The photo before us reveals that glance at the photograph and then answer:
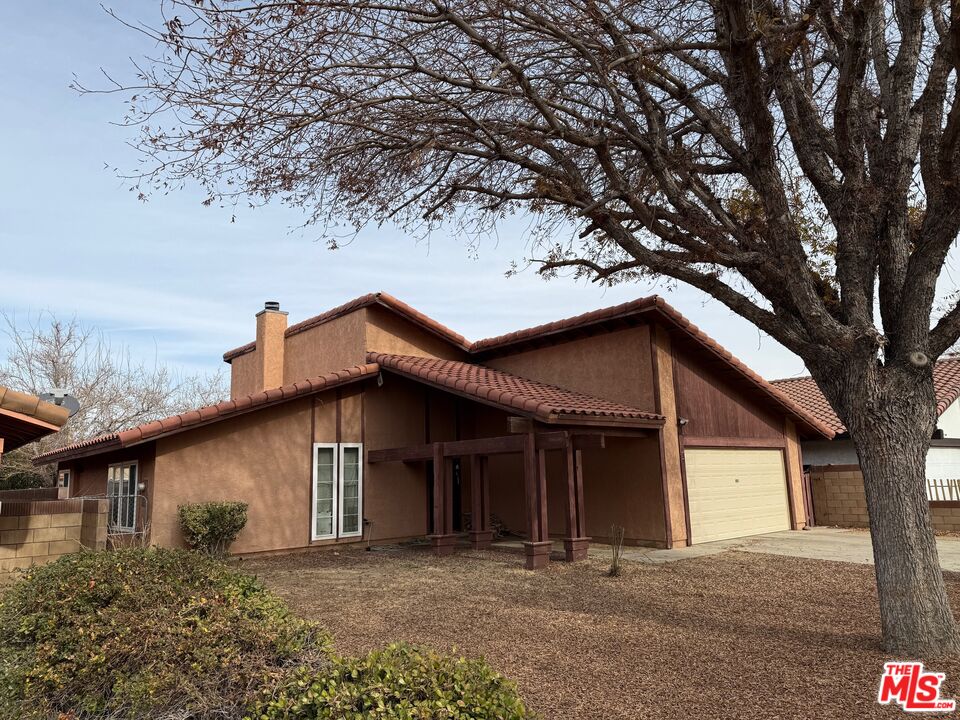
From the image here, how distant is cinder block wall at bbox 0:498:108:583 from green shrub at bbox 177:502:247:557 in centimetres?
232

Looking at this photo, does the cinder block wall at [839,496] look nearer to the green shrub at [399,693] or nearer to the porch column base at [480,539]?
the porch column base at [480,539]

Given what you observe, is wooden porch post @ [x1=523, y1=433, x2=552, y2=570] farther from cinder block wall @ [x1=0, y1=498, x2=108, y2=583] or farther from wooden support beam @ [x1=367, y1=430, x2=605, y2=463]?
cinder block wall @ [x1=0, y1=498, x2=108, y2=583]

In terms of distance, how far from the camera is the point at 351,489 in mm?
14367

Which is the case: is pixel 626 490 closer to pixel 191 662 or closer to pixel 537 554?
pixel 537 554

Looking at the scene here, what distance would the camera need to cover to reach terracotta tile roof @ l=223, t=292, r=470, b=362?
15664mm

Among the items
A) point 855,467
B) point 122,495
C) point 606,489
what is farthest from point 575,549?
point 855,467

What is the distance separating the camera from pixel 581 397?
14.0 meters

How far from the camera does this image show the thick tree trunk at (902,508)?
Answer: 5.64m

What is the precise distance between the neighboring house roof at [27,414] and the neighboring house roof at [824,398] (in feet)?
51.1

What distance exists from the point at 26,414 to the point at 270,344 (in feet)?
35.8

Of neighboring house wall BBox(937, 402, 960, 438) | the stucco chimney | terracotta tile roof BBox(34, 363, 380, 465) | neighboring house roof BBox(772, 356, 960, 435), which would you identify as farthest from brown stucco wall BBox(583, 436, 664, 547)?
neighboring house wall BBox(937, 402, 960, 438)

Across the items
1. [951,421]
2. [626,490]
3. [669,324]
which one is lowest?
[626,490]

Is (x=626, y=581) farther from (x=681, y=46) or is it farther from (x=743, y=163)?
(x=681, y=46)

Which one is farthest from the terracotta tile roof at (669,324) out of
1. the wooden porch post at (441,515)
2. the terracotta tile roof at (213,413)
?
the wooden porch post at (441,515)
